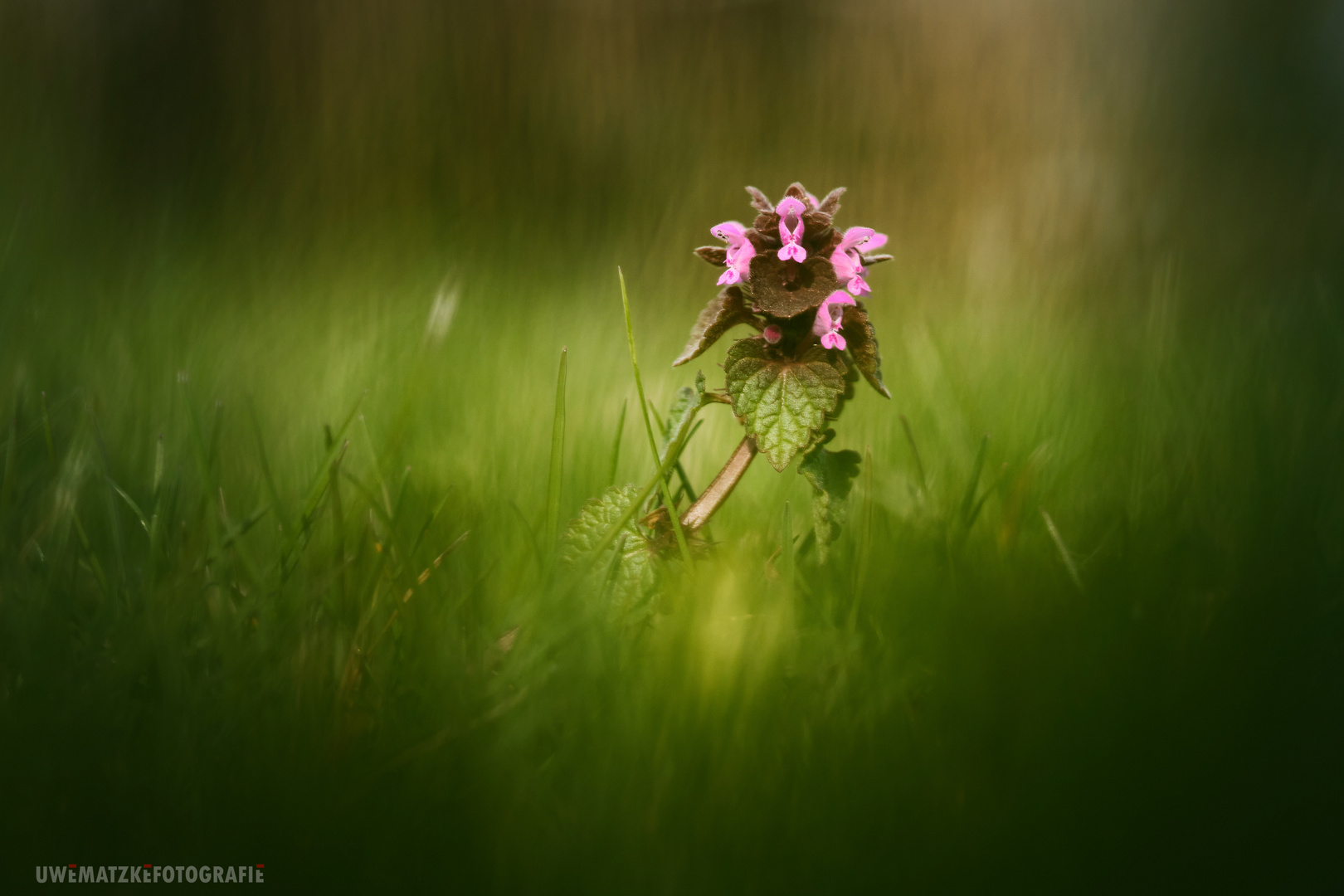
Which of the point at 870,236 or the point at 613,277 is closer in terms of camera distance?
the point at 870,236

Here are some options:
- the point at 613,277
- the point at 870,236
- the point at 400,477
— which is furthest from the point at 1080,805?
the point at 613,277

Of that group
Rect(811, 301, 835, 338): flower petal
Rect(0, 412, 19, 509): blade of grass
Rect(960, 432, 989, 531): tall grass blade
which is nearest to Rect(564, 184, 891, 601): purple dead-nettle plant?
Rect(811, 301, 835, 338): flower petal

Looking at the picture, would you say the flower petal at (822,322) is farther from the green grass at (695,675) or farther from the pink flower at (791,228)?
the green grass at (695,675)

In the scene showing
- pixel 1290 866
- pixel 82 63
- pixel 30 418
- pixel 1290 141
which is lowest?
pixel 1290 866

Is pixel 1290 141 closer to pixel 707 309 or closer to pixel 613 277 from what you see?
pixel 613 277

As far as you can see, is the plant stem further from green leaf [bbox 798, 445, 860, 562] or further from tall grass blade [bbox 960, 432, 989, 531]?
tall grass blade [bbox 960, 432, 989, 531]

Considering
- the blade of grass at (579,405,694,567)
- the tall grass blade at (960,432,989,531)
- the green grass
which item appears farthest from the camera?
the tall grass blade at (960,432,989,531)

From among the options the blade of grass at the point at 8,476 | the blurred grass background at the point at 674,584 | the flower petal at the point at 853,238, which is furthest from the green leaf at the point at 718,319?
the blade of grass at the point at 8,476
